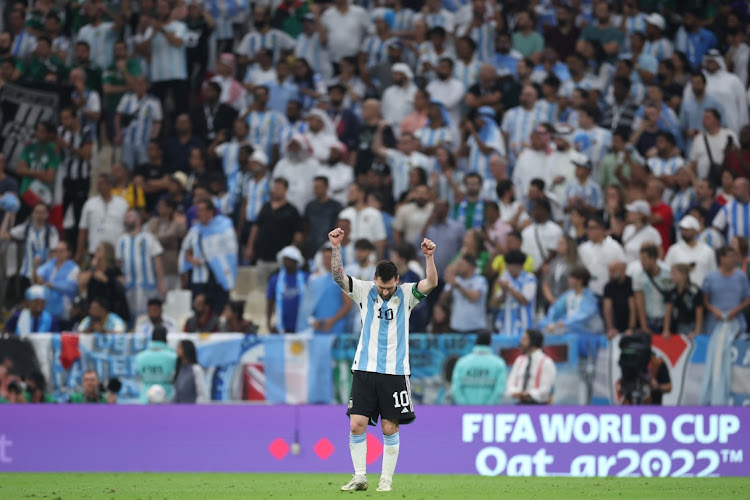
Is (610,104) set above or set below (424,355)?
above

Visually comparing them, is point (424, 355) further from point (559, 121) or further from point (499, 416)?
point (559, 121)

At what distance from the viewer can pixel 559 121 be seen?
2262cm

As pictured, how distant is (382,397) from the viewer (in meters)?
11.7

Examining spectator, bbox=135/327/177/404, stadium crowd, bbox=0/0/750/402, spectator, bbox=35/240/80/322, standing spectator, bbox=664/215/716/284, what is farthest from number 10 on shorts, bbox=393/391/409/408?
spectator, bbox=35/240/80/322

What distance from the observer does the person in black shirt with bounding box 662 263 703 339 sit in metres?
18.1

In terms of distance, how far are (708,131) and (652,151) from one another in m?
0.96

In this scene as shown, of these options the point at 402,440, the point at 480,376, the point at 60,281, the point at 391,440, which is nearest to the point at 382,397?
the point at 391,440

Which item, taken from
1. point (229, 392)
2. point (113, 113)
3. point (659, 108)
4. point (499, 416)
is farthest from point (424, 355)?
point (113, 113)

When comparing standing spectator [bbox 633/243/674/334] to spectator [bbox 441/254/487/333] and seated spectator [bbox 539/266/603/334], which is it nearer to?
seated spectator [bbox 539/266/603/334]

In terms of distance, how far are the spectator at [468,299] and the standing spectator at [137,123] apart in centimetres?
746

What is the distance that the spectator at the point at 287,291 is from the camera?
19469 mm

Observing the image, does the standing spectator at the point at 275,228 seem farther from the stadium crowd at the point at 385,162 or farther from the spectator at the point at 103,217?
the spectator at the point at 103,217

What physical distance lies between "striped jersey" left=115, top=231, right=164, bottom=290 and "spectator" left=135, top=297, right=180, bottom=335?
0.92 m

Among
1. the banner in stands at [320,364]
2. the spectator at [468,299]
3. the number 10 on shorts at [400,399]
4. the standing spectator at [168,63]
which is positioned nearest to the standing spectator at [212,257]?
the banner in stands at [320,364]
